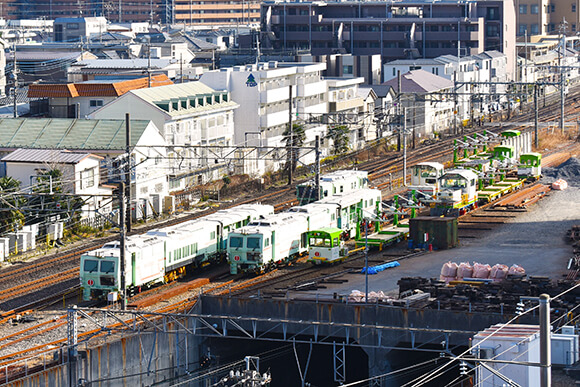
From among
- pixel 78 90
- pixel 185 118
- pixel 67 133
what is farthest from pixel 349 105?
pixel 67 133

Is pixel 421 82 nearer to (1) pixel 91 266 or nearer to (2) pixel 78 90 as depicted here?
(2) pixel 78 90

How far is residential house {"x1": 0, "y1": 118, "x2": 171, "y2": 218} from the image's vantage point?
4475 cm

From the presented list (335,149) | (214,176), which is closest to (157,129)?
(214,176)

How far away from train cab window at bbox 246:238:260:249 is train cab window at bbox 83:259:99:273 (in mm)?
5224

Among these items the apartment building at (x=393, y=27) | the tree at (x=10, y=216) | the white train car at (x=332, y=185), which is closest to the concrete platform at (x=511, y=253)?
the white train car at (x=332, y=185)

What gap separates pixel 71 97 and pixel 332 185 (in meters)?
18.9

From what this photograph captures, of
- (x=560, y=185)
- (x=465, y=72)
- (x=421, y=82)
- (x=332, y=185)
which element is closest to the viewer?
(x=332, y=185)

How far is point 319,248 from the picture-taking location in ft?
116

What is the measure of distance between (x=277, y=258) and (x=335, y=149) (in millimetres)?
27052

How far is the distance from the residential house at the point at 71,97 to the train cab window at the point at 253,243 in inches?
964

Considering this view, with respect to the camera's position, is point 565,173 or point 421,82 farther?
point 421,82

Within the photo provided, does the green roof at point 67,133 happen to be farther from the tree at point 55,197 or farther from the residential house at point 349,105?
the residential house at point 349,105

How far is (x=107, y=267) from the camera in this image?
30047mm

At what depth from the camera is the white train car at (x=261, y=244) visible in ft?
110
